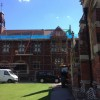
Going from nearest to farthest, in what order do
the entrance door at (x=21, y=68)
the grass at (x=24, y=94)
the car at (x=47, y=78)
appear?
the grass at (x=24, y=94), the car at (x=47, y=78), the entrance door at (x=21, y=68)

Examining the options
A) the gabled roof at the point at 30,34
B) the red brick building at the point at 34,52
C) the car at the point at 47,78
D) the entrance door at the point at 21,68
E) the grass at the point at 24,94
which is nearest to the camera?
the grass at the point at 24,94

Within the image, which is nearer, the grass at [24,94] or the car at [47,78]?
the grass at [24,94]

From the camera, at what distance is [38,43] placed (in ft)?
182

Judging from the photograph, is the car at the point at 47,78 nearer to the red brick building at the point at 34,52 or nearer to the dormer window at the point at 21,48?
the red brick building at the point at 34,52

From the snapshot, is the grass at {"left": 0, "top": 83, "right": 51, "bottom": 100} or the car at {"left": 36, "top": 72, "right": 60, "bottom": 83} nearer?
the grass at {"left": 0, "top": 83, "right": 51, "bottom": 100}

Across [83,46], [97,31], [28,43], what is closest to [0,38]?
[28,43]

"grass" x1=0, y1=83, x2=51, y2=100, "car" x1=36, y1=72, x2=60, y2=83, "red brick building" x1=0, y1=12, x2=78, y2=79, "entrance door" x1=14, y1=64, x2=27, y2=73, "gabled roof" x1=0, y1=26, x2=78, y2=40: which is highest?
"gabled roof" x1=0, y1=26, x2=78, y2=40

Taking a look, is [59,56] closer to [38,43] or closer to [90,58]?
[38,43]

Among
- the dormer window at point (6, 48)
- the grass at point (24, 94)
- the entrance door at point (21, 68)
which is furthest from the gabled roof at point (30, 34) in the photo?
the grass at point (24, 94)

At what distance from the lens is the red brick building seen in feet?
178

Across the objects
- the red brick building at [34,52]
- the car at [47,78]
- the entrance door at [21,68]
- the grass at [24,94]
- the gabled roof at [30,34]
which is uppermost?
the gabled roof at [30,34]

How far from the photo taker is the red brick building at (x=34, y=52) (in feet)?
178

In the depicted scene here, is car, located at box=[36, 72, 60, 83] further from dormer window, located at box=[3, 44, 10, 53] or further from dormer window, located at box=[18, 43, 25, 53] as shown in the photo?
dormer window, located at box=[3, 44, 10, 53]

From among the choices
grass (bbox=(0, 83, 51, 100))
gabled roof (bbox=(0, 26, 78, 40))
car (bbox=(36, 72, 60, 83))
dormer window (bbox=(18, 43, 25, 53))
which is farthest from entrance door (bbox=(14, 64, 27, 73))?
grass (bbox=(0, 83, 51, 100))
